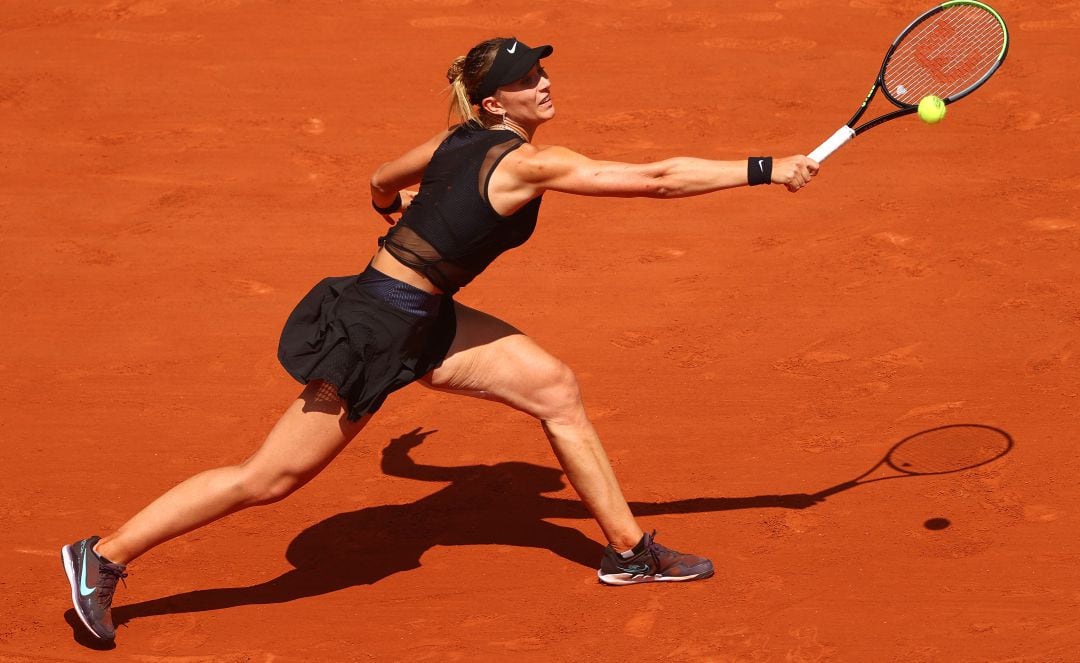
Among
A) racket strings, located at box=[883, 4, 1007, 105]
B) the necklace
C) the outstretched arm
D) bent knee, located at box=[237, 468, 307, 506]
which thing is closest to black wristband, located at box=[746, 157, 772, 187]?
the outstretched arm

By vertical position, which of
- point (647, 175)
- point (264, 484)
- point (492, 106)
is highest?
point (492, 106)

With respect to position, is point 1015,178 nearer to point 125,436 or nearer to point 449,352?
point 449,352

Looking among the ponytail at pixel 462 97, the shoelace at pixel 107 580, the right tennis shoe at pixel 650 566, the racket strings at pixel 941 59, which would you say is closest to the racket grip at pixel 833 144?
the racket strings at pixel 941 59

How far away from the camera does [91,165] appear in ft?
29.1

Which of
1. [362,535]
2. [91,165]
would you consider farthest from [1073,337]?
[91,165]

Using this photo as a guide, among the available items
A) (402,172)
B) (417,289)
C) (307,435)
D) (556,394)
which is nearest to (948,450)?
(556,394)

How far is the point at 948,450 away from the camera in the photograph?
5953 millimetres

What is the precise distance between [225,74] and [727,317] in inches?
175

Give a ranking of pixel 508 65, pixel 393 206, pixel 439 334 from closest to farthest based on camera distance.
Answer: pixel 508 65 < pixel 439 334 < pixel 393 206

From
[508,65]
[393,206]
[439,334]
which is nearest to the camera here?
[508,65]

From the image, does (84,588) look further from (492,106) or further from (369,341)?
(492,106)

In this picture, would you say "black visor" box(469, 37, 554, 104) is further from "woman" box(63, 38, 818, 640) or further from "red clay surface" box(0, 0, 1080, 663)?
"red clay surface" box(0, 0, 1080, 663)

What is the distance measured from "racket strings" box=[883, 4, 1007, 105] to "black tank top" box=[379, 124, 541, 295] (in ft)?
6.00

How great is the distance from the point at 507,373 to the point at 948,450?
2081 millimetres
